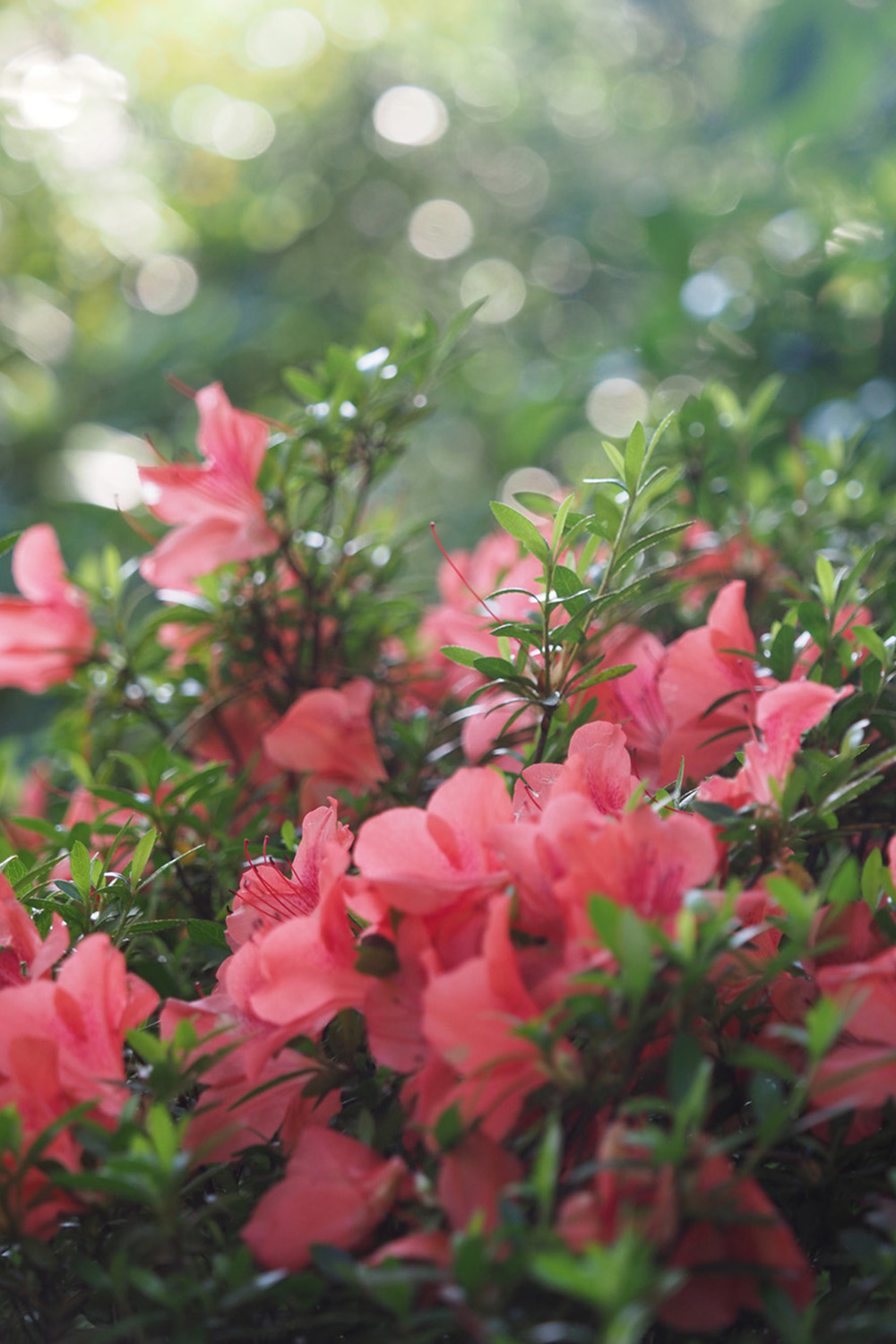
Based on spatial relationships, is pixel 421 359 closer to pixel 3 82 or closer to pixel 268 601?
pixel 268 601

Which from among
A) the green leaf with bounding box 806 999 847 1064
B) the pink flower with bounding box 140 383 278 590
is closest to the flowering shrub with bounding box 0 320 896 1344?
the green leaf with bounding box 806 999 847 1064

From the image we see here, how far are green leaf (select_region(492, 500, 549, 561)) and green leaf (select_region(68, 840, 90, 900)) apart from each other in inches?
8.7

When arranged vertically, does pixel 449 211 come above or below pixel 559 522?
below

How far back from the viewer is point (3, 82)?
12.1 feet

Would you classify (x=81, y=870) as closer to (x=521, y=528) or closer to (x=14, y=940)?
(x=14, y=940)

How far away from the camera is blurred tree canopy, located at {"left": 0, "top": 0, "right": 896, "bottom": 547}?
1.49m

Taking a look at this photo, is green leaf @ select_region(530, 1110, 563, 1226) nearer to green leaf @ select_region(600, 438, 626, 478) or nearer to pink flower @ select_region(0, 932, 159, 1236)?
pink flower @ select_region(0, 932, 159, 1236)

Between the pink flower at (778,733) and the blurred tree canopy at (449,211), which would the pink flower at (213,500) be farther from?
the blurred tree canopy at (449,211)

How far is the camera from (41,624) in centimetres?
73

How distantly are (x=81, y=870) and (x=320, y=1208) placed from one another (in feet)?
0.62

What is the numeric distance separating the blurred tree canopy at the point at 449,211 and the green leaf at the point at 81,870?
0.94 metres

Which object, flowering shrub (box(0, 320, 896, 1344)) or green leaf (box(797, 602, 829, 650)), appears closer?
flowering shrub (box(0, 320, 896, 1344))

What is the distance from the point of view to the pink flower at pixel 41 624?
73 centimetres

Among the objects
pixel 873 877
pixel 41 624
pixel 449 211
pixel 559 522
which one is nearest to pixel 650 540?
pixel 559 522
